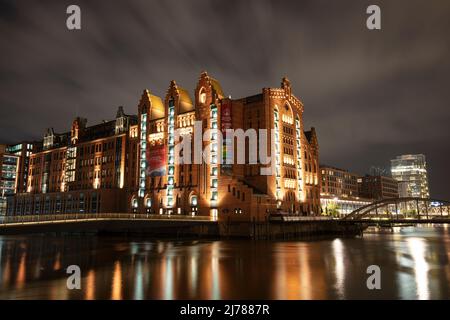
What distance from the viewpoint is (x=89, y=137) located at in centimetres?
14588

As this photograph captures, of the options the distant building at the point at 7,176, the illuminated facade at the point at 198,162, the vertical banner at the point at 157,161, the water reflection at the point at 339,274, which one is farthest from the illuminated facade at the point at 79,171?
the water reflection at the point at 339,274

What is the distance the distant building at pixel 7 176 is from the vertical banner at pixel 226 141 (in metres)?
115

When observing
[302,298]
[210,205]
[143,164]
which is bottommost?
[302,298]

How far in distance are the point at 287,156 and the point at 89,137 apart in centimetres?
8314

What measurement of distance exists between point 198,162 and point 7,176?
363 ft

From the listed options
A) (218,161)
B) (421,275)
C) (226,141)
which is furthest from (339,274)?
(226,141)

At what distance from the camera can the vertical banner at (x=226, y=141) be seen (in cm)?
9794

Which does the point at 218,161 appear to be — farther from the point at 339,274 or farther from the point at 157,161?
the point at 339,274

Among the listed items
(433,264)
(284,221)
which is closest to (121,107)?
(284,221)

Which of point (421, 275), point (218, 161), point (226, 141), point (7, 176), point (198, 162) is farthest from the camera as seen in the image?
point (7, 176)

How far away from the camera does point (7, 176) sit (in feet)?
537

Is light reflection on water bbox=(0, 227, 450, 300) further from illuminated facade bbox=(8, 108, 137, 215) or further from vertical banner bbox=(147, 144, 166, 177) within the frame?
illuminated facade bbox=(8, 108, 137, 215)
